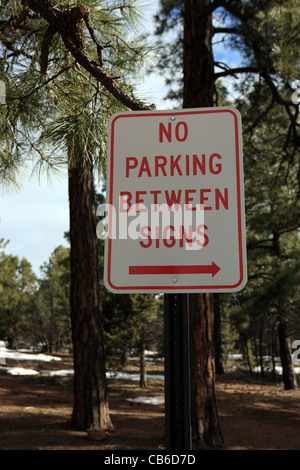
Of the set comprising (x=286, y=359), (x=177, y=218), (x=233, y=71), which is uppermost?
(x=233, y=71)

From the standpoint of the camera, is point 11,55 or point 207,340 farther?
point 207,340

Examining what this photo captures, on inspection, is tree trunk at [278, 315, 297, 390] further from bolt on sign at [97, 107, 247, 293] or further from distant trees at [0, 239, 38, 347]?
distant trees at [0, 239, 38, 347]

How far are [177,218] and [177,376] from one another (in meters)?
0.44

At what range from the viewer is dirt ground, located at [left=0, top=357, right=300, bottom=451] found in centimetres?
687

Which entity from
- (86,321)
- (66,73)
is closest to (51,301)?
(86,321)

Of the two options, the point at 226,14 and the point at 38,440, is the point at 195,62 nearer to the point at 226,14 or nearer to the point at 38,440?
the point at 226,14

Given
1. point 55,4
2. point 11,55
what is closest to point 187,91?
point 11,55

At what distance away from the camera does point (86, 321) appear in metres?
7.72

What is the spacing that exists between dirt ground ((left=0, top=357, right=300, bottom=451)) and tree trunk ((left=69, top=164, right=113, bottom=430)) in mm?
377

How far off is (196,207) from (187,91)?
6.15m

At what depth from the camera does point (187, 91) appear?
23.5 feet

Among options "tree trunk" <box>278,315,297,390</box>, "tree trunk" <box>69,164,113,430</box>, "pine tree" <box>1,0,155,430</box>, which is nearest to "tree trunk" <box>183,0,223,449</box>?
"tree trunk" <box>69,164,113,430</box>

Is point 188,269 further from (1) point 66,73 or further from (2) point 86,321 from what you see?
(2) point 86,321

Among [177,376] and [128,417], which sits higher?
[177,376]
